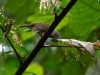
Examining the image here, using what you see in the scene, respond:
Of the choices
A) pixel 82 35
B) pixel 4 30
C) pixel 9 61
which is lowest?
pixel 9 61

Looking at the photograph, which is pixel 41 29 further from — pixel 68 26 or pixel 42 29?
pixel 68 26

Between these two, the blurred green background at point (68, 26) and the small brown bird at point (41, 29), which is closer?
the small brown bird at point (41, 29)

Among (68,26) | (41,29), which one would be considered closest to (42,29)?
(41,29)

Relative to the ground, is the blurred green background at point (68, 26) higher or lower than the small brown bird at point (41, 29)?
lower

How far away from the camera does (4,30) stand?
811 mm

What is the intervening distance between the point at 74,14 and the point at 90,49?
13.6 inches

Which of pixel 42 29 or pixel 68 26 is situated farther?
pixel 68 26

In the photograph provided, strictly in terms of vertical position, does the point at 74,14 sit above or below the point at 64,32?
above

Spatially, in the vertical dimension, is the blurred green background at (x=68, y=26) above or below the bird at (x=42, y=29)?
below

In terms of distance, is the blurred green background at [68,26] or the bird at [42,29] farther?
the blurred green background at [68,26]

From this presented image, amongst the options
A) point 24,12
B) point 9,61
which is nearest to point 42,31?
point 24,12

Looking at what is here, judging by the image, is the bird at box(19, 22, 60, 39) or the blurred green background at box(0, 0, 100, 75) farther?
the blurred green background at box(0, 0, 100, 75)

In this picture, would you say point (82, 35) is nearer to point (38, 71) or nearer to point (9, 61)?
point (38, 71)

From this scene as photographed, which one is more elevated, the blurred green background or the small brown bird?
the small brown bird
